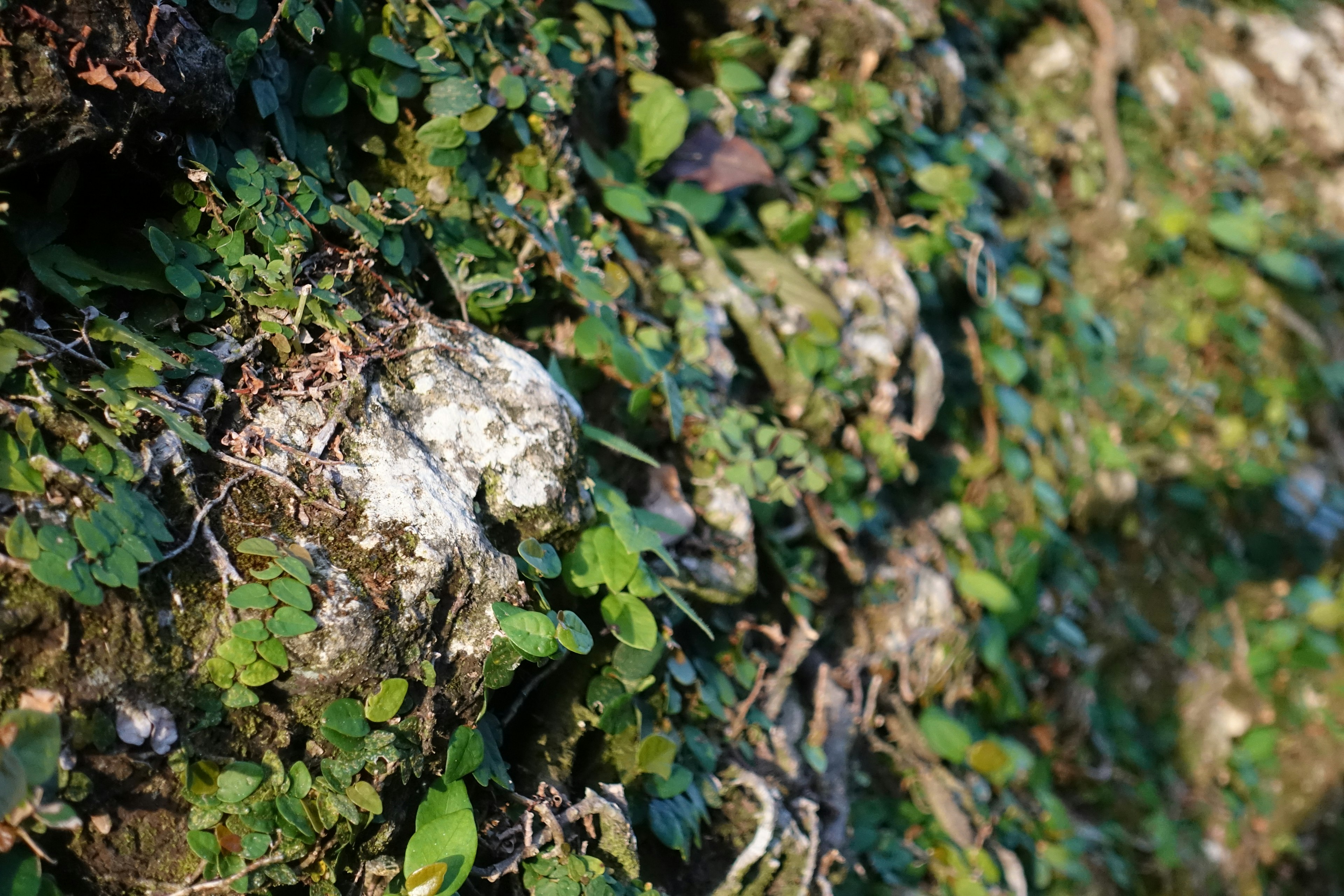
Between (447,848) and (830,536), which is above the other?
(447,848)

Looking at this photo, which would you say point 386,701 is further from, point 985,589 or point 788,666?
point 985,589

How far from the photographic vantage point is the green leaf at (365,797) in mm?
1275

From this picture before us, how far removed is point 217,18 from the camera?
1.49 m

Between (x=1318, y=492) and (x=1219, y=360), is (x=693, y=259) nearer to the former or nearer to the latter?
(x=1219, y=360)

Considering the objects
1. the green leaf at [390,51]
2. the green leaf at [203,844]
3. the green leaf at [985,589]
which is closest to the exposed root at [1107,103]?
the green leaf at [985,589]

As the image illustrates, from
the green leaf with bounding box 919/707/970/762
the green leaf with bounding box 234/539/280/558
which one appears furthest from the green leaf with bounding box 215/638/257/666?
the green leaf with bounding box 919/707/970/762

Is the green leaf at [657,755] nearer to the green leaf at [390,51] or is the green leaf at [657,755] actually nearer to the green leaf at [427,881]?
the green leaf at [427,881]

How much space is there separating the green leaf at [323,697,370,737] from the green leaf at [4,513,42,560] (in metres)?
0.40

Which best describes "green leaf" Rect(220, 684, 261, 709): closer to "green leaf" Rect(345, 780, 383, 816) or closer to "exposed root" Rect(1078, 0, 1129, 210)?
"green leaf" Rect(345, 780, 383, 816)

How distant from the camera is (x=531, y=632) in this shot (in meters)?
1.40

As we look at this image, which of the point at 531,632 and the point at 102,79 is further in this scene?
the point at 531,632

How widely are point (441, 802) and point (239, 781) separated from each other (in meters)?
0.29

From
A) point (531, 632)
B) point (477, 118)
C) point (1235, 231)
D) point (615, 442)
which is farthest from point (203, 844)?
point (1235, 231)

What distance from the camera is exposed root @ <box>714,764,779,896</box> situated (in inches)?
72.6
